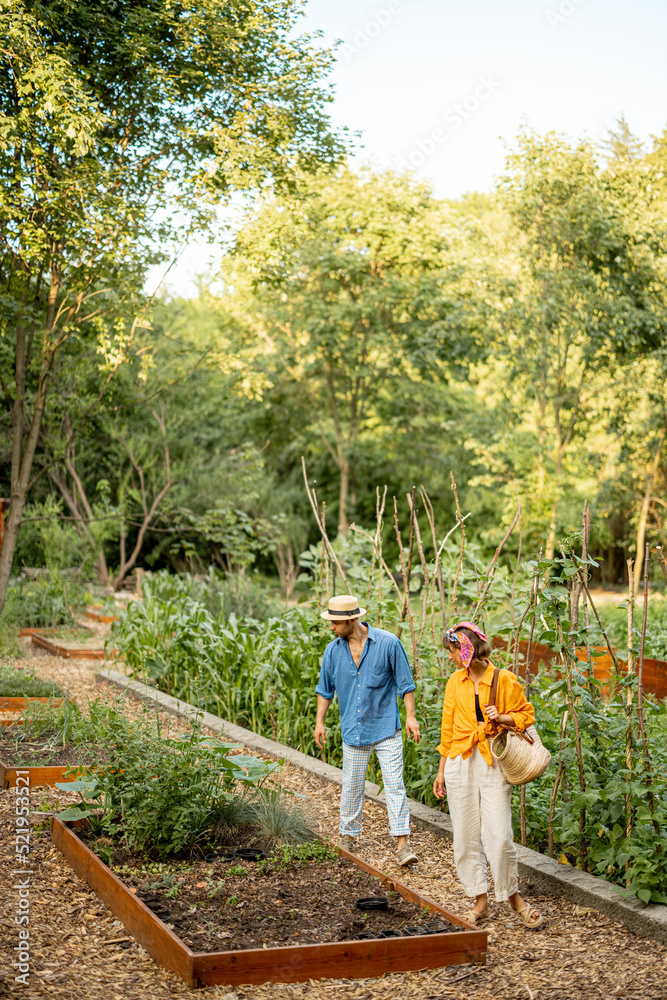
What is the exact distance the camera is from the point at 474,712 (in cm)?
399

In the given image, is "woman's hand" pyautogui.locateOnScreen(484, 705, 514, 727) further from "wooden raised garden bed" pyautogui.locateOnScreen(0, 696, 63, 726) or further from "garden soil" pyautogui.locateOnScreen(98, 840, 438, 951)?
"wooden raised garden bed" pyautogui.locateOnScreen(0, 696, 63, 726)

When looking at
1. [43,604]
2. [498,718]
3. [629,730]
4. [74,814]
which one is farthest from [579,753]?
[43,604]

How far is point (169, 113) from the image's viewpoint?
8938 millimetres

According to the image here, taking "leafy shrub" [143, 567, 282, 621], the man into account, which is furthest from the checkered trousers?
"leafy shrub" [143, 567, 282, 621]

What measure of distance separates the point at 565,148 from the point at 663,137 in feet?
18.9

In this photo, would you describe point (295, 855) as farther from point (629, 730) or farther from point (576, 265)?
point (576, 265)

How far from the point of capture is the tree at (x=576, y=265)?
18.4 metres

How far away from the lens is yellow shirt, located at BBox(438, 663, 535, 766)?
3.92 meters

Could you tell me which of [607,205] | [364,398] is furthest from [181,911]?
[364,398]

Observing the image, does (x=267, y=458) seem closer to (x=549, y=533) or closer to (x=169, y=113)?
(x=549, y=533)

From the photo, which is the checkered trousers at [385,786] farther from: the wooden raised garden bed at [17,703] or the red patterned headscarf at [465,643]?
the wooden raised garden bed at [17,703]

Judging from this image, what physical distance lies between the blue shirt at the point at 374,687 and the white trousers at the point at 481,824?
0.70 m

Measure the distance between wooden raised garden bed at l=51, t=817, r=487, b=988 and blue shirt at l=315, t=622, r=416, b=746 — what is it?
1.11 meters

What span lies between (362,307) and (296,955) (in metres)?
19.7
